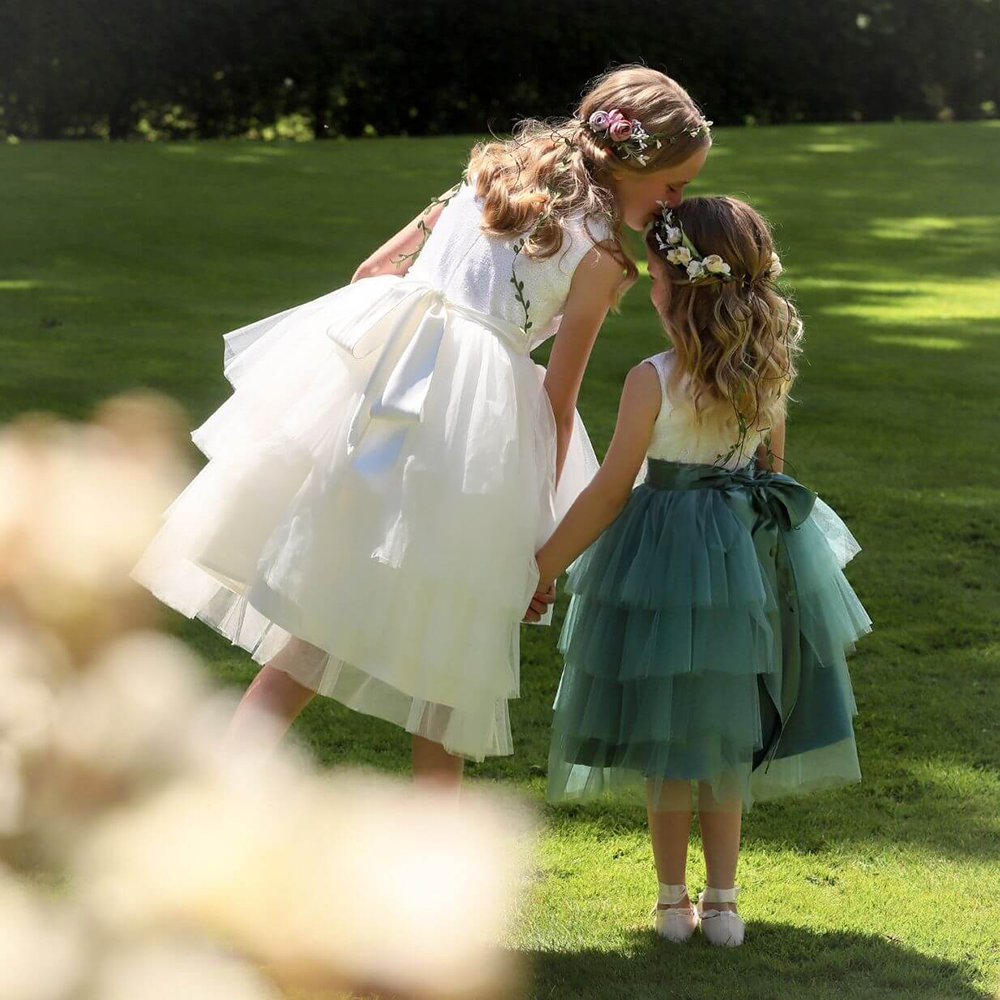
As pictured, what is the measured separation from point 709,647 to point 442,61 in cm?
1560

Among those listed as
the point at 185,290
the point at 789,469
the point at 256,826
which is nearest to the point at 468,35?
the point at 185,290

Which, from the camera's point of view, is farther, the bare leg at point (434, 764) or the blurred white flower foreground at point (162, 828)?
the bare leg at point (434, 764)

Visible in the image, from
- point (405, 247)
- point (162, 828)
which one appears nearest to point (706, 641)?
point (405, 247)

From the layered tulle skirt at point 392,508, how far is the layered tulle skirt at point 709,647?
0.15 meters

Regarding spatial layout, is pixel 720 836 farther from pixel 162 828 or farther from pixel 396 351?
pixel 162 828

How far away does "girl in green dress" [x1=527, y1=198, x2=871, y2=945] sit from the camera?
2.35m

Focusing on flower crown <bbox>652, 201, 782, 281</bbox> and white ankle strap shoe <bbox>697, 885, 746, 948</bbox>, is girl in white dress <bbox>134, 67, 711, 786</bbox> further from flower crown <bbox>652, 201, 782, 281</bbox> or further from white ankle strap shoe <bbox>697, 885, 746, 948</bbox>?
white ankle strap shoe <bbox>697, 885, 746, 948</bbox>

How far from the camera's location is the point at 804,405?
22.3 feet

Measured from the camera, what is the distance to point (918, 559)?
4824mm

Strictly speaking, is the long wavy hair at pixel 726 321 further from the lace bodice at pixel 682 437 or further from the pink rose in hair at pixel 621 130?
the pink rose in hair at pixel 621 130

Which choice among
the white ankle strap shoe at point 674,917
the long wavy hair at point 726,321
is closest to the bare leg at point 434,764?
the white ankle strap shoe at point 674,917

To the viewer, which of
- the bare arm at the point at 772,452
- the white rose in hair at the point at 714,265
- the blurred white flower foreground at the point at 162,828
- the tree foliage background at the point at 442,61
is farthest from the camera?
the tree foliage background at the point at 442,61

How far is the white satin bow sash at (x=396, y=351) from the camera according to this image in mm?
2332

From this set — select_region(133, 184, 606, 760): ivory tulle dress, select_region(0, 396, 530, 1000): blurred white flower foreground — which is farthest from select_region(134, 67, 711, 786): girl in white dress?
select_region(0, 396, 530, 1000): blurred white flower foreground
